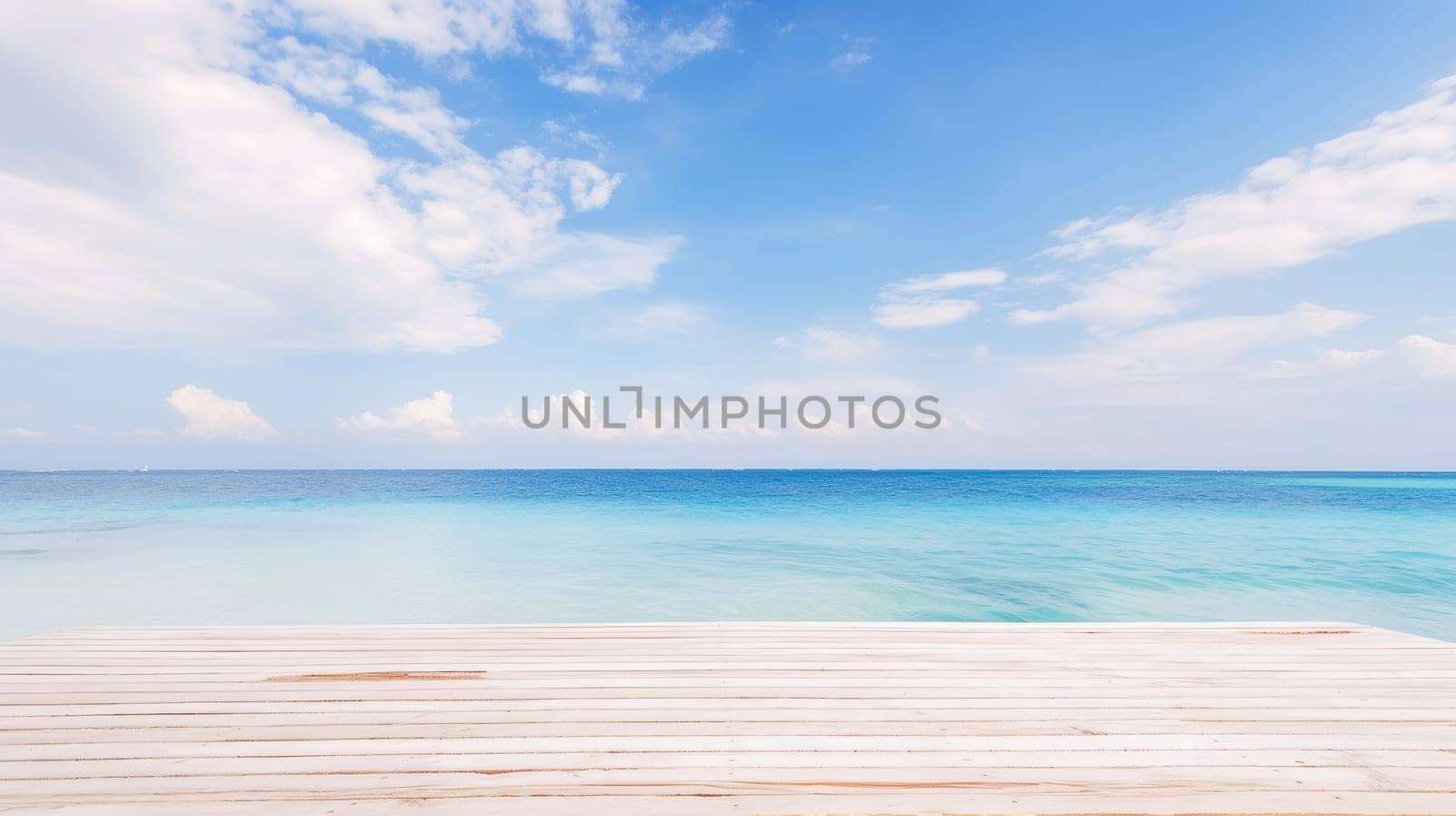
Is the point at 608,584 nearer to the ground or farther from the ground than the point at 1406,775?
nearer to the ground

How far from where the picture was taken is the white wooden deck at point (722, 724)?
2277 mm

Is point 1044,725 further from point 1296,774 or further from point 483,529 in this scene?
point 483,529

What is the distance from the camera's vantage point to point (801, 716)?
116 inches

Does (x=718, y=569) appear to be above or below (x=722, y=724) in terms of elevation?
below

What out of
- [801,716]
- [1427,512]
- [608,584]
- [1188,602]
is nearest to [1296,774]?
[801,716]

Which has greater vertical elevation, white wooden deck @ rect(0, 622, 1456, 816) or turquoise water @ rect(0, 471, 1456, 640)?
white wooden deck @ rect(0, 622, 1456, 816)

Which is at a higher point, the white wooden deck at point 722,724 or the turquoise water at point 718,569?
the white wooden deck at point 722,724

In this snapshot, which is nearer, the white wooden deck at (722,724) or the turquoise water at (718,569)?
the white wooden deck at (722,724)

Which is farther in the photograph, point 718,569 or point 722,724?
point 718,569

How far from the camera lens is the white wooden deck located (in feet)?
7.47

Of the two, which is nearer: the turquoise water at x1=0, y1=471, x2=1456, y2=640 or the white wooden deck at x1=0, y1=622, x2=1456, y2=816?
the white wooden deck at x1=0, y1=622, x2=1456, y2=816

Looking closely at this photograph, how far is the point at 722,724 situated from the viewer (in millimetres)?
2857

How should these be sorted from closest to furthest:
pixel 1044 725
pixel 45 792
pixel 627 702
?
pixel 45 792 < pixel 1044 725 < pixel 627 702

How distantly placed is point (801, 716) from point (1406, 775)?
8.16 ft
